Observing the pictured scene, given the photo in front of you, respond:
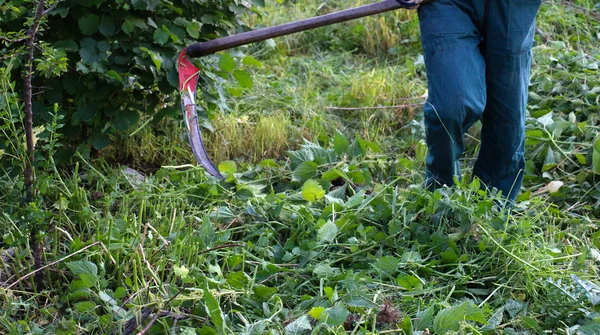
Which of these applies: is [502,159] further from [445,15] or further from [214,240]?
[214,240]

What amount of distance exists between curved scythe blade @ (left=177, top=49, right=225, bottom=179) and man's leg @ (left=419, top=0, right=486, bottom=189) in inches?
36.2

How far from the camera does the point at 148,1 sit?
309 centimetres

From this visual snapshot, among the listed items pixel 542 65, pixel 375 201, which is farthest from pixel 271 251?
pixel 542 65

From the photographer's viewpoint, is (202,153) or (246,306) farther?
(202,153)

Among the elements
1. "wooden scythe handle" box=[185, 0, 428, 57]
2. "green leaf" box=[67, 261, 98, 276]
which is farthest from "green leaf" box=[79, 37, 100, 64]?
"green leaf" box=[67, 261, 98, 276]

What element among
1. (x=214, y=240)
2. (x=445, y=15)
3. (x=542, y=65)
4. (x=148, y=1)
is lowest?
(x=542, y=65)

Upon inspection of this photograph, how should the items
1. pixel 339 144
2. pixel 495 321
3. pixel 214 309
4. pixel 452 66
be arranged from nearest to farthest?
pixel 214 309 → pixel 495 321 → pixel 452 66 → pixel 339 144

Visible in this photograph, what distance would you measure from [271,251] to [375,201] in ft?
1.56

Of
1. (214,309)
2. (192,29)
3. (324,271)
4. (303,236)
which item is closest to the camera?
(214,309)

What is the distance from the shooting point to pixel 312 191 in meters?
3.10

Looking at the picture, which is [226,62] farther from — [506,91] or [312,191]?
[506,91]

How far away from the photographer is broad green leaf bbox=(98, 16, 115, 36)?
3119 mm

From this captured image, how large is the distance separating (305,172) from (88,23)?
3.57ft

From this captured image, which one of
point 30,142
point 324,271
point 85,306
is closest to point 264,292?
point 324,271
